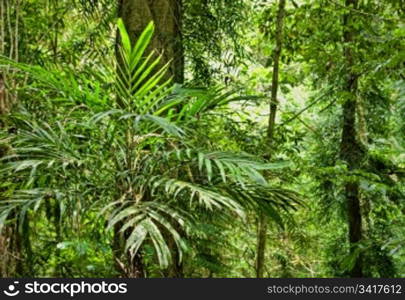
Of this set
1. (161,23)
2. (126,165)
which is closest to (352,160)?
(161,23)

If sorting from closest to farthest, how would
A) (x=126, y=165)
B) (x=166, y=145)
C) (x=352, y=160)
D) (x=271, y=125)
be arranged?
1. (x=126, y=165)
2. (x=166, y=145)
3. (x=271, y=125)
4. (x=352, y=160)

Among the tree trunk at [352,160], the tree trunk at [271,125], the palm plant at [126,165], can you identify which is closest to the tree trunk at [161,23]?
the palm plant at [126,165]

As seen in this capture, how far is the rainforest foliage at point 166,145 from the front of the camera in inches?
67.1

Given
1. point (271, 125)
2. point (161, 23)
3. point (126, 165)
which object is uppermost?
point (161, 23)

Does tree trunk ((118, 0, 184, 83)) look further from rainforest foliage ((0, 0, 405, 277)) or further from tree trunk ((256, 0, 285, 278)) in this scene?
tree trunk ((256, 0, 285, 278))

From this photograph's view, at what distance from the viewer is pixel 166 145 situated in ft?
7.59

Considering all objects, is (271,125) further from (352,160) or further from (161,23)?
(352,160)

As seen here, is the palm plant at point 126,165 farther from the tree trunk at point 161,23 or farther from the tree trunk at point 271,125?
the tree trunk at point 271,125

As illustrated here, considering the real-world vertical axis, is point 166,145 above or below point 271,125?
below

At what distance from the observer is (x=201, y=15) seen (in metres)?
3.22

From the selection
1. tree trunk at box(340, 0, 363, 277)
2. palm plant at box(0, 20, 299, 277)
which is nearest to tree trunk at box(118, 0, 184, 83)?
palm plant at box(0, 20, 299, 277)

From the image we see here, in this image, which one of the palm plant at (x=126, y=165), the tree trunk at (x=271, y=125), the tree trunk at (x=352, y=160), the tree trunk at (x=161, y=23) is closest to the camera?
the palm plant at (x=126, y=165)

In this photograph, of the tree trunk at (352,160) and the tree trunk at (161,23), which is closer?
the tree trunk at (161,23)

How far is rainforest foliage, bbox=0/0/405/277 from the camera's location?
1.70 m
